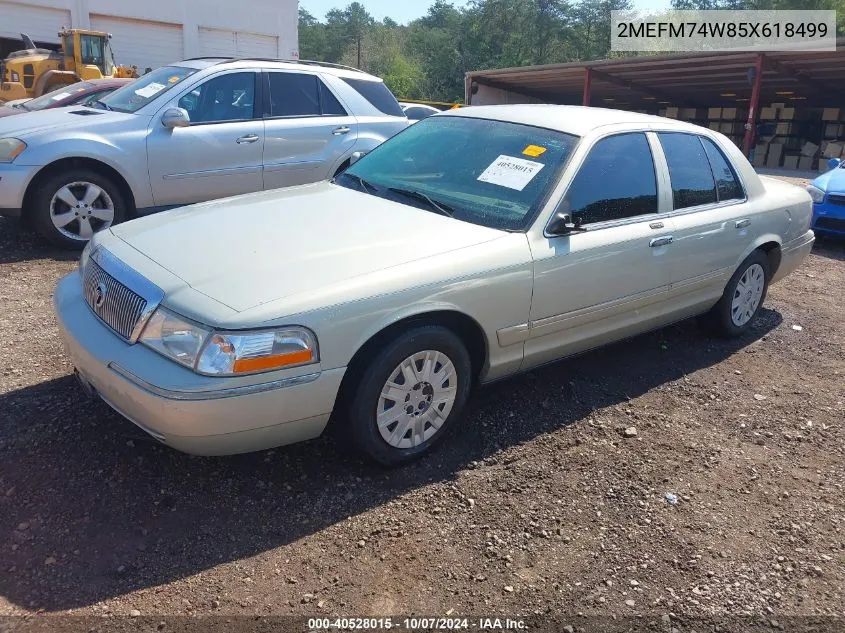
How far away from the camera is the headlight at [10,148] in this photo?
225 inches

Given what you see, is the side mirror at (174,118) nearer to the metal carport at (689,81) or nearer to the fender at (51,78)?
the fender at (51,78)

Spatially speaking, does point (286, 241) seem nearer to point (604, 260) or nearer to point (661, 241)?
point (604, 260)

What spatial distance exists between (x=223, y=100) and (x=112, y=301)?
4.21 meters

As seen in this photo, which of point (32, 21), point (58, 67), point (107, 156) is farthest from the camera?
point (32, 21)

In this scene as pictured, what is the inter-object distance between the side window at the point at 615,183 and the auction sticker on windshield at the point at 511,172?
23cm

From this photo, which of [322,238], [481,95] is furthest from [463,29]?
[322,238]

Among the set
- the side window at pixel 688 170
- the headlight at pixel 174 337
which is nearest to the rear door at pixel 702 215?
the side window at pixel 688 170

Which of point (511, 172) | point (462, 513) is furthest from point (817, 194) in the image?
point (462, 513)

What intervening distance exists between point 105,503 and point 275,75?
5216 mm

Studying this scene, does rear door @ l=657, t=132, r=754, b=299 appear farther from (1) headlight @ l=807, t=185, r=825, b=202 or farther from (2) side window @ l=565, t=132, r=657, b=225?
(1) headlight @ l=807, t=185, r=825, b=202

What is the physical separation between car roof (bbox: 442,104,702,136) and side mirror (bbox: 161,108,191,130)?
286cm

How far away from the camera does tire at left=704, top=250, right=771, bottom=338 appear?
4875 mm

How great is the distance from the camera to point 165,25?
96.8 ft

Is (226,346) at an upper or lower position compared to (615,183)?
lower
